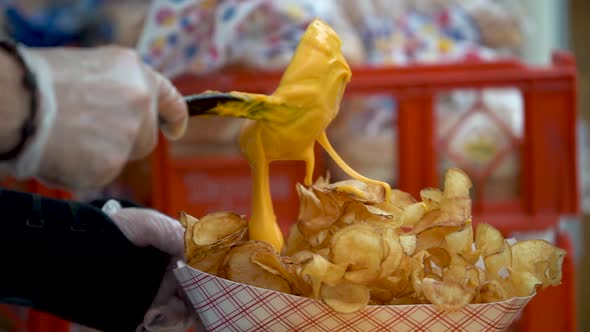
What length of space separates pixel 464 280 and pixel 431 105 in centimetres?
73

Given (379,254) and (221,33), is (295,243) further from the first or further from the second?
(221,33)

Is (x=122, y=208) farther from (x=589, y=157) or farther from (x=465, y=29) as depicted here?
(x=589, y=157)

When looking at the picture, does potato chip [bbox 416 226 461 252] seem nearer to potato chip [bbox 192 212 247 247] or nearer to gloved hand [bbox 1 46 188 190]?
potato chip [bbox 192 212 247 247]

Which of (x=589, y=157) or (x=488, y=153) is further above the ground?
(x=488, y=153)

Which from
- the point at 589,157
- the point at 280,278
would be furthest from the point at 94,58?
the point at 589,157

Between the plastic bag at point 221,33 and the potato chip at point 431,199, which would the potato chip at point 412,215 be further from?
the plastic bag at point 221,33

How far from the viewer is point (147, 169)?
139 cm

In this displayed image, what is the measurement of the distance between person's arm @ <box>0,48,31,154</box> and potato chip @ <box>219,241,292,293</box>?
20 cm

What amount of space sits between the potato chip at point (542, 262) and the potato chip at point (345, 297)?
5.0 inches

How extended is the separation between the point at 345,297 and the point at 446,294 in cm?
7

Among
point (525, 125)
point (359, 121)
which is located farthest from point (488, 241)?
point (359, 121)

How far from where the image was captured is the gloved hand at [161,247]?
0.65 m

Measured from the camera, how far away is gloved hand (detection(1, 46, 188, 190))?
62cm

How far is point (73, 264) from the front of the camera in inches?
24.0
